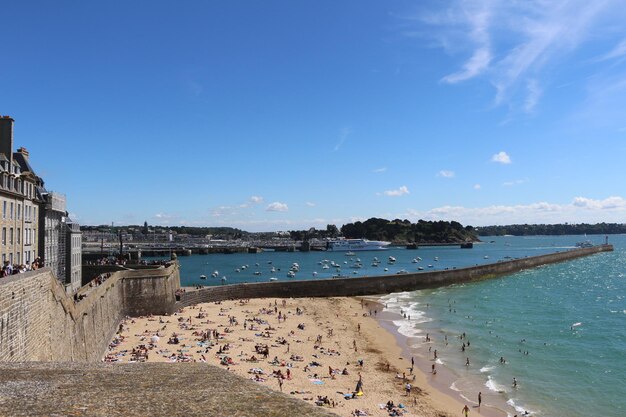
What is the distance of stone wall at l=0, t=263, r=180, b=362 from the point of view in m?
13.6

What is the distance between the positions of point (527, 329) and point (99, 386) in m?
47.6

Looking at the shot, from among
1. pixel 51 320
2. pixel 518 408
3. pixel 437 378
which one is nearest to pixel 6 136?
pixel 51 320

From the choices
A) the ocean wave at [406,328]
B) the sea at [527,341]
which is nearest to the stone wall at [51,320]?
the sea at [527,341]

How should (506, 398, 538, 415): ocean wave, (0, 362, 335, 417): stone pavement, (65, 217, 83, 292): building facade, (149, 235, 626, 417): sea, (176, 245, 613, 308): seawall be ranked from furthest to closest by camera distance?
(176, 245, 613, 308): seawall < (65, 217, 83, 292): building facade < (149, 235, 626, 417): sea < (506, 398, 538, 415): ocean wave < (0, 362, 335, 417): stone pavement

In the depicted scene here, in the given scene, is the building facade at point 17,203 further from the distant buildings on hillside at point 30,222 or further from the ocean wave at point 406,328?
the ocean wave at point 406,328

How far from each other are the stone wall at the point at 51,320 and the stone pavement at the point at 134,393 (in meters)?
6.12

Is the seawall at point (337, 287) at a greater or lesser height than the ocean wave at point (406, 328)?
greater

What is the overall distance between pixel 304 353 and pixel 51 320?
2190 cm

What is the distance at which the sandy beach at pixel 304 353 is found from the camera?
88.1 feet

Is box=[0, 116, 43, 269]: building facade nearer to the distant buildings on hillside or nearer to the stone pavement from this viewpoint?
the distant buildings on hillside

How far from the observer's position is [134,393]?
6.41 m

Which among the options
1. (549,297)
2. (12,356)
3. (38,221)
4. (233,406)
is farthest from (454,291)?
(233,406)

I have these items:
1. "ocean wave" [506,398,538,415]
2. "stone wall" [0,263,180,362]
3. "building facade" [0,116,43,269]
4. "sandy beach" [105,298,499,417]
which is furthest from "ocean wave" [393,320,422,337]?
"building facade" [0,116,43,269]

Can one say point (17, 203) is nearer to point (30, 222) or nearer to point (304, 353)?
point (30, 222)
